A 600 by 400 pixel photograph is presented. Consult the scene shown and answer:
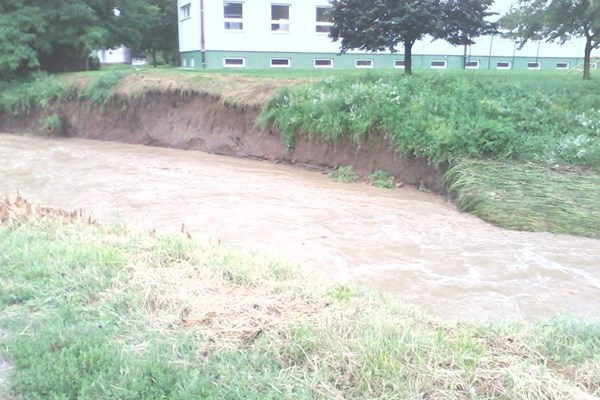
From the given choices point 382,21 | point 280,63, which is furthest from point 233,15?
point 382,21

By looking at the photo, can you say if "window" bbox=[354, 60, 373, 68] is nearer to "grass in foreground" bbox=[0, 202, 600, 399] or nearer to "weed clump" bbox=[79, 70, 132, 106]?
"weed clump" bbox=[79, 70, 132, 106]

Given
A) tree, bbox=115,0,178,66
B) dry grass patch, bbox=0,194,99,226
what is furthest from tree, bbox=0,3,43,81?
dry grass patch, bbox=0,194,99,226

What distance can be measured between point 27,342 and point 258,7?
22.7 m

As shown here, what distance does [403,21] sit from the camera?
1387 cm

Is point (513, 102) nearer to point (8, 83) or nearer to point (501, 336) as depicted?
point (501, 336)

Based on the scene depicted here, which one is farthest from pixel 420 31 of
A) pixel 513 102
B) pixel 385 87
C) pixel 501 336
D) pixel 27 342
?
pixel 27 342

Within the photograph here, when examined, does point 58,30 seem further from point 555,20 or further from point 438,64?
point 438,64

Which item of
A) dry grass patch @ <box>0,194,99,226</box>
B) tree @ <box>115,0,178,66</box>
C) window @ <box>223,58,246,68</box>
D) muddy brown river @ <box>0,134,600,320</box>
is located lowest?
muddy brown river @ <box>0,134,600,320</box>

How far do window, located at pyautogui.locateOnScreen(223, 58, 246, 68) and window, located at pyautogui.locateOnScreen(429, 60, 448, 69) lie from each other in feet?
28.7

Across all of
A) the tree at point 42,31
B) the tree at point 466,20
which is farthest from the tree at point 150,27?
the tree at point 466,20

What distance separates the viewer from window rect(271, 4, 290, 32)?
25.0 meters

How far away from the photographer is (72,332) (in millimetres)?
3582

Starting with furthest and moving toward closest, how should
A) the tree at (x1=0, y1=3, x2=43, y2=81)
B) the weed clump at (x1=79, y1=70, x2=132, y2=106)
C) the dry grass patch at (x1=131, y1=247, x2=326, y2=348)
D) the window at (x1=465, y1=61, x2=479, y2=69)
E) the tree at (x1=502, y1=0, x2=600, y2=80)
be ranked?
the window at (x1=465, y1=61, x2=479, y2=69), the tree at (x1=0, y1=3, x2=43, y2=81), the weed clump at (x1=79, y1=70, x2=132, y2=106), the tree at (x1=502, y1=0, x2=600, y2=80), the dry grass patch at (x1=131, y1=247, x2=326, y2=348)

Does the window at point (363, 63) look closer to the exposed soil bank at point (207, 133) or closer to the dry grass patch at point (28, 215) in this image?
the exposed soil bank at point (207, 133)
